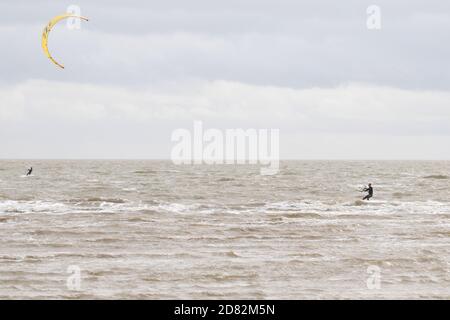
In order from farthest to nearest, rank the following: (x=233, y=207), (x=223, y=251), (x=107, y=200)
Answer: (x=107, y=200)
(x=233, y=207)
(x=223, y=251)

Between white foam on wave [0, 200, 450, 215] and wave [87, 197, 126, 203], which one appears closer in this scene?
white foam on wave [0, 200, 450, 215]

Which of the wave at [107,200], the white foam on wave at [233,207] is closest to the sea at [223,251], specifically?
the white foam on wave at [233,207]

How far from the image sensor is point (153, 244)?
71.7 feet

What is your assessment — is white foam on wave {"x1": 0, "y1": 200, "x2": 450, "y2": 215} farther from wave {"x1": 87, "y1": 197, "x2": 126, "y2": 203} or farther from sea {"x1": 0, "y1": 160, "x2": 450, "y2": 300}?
wave {"x1": 87, "y1": 197, "x2": 126, "y2": 203}

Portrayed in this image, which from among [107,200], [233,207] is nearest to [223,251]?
[233,207]

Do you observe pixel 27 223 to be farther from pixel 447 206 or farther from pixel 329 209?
pixel 447 206

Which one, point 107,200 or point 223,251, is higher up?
point 107,200

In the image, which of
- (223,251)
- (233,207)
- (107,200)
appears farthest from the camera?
(107,200)

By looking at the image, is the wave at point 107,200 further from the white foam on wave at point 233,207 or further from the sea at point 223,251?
the sea at point 223,251

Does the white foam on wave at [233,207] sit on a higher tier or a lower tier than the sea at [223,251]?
higher

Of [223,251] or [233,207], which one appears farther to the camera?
[233,207]

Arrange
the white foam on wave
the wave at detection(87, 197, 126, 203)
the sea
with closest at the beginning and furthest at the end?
the sea
the white foam on wave
the wave at detection(87, 197, 126, 203)

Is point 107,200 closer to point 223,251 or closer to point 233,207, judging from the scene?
point 233,207

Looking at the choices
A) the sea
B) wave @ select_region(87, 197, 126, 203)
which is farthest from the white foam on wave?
wave @ select_region(87, 197, 126, 203)
